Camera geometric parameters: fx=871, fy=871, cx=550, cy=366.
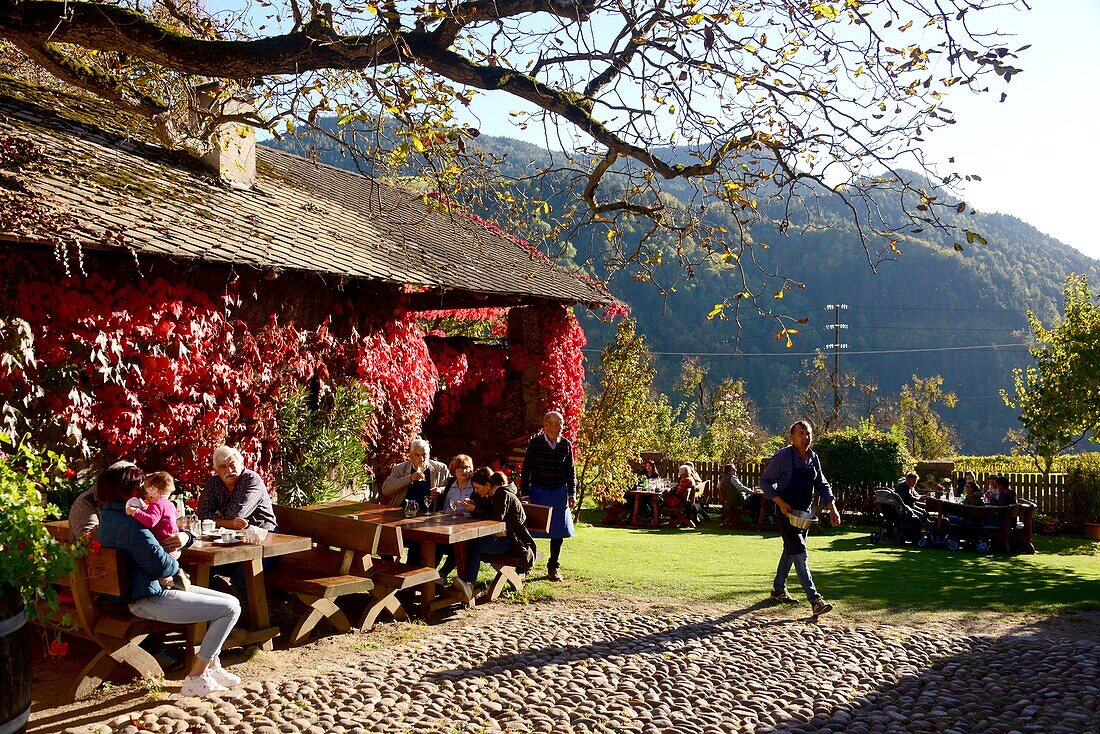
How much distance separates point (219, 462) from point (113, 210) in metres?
3.36

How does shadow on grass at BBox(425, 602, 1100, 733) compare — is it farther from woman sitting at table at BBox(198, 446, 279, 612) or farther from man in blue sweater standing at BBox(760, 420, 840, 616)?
woman sitting at table at BBox(198, 446, 279, 612)

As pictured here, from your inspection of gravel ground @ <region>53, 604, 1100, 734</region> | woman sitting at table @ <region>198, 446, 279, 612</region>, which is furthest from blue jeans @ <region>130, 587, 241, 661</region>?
woman sitting at table @ <region>198, 446, 279, 612</region>

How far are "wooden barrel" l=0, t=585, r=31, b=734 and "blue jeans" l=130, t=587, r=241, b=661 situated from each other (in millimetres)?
1593

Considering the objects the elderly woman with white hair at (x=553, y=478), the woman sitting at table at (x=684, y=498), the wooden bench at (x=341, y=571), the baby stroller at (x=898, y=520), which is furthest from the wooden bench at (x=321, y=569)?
the woman sitting at table at (x=684, y=498)

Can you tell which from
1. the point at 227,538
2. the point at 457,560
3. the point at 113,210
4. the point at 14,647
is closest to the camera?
the point at 14,647

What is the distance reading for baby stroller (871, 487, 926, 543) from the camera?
574 inches

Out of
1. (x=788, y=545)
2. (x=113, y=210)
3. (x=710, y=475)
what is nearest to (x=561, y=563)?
(x=788, y=545)

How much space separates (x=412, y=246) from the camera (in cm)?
1351

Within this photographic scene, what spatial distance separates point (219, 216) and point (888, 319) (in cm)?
8532

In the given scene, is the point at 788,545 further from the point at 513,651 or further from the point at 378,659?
the point at 378,659

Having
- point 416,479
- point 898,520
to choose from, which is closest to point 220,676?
point 416,479

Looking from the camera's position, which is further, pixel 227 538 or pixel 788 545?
pixel 788 545

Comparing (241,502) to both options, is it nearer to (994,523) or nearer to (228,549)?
(228,549)

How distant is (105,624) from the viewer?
18.0ft
